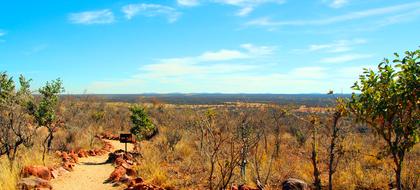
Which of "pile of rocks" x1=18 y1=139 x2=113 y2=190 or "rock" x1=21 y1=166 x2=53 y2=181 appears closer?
A: "pile of rocks" x1=18 y1=139 x2=113 y2=190

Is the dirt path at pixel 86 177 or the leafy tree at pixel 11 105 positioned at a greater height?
the leafy tree at pixel 11 105

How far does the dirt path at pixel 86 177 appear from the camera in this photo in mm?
12016

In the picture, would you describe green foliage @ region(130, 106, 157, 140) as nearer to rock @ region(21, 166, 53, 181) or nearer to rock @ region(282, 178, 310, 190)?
rock @ region(21, 166, 53, 181)

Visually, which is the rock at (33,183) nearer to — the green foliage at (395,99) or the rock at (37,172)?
the rock at (37,172)

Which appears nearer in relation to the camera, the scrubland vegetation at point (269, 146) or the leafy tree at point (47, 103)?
the scrubland vegetation at point (269, 146)

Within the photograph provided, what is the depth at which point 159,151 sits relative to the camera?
1741 cm

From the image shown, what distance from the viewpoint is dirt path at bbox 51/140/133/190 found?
1202 cm

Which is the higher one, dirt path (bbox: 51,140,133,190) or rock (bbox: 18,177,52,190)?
rock (bbox: 18,177,52,190)

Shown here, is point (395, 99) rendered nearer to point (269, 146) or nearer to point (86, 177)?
point (86, 177)

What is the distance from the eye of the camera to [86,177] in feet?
44.0

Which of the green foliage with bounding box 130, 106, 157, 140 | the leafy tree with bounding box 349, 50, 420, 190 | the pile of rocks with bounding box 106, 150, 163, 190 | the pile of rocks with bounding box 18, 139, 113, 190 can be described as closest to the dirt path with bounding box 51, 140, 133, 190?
the pile of rocks with bounding box 18, 139, 113, 190

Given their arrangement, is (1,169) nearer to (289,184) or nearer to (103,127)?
(289,184)

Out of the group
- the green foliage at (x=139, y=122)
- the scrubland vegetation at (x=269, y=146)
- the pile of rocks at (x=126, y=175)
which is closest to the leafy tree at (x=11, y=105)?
the scrubland vegetation at (x=269, y=146)

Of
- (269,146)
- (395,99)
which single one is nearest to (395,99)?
(395,99)
